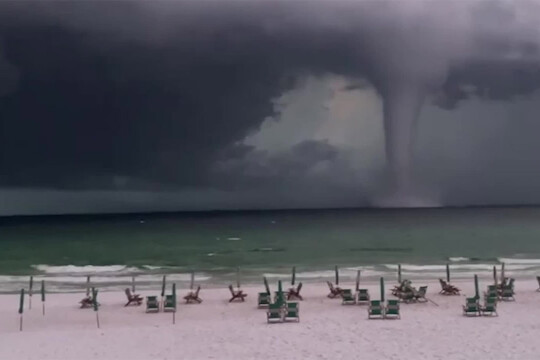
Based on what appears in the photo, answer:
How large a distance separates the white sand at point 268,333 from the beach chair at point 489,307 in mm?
379

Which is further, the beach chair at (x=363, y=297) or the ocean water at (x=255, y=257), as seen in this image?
the ocean water at (x=255, y=257)

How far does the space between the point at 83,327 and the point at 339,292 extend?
9.19 metres

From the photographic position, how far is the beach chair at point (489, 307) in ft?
67.2

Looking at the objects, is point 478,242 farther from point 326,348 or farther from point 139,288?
point 326,348

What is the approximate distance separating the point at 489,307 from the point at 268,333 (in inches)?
276

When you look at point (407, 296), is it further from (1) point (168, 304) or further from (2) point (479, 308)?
(1) point (168, 304)

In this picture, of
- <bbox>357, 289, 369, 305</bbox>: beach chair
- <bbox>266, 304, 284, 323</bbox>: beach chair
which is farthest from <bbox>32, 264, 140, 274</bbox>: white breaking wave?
<bbox>266, 304, 284, 323</bbox>: beach chair

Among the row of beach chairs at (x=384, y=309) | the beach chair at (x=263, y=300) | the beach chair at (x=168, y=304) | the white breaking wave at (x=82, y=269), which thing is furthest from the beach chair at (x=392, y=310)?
the white breaking wave at (x=82, y=269)

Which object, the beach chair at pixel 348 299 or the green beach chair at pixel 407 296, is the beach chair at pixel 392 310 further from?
the green beach chair at pixel 407 296

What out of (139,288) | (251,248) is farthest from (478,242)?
(139,288)

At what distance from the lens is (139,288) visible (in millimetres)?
31922

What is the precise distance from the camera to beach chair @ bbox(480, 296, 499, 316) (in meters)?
20.5

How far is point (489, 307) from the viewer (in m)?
20.5

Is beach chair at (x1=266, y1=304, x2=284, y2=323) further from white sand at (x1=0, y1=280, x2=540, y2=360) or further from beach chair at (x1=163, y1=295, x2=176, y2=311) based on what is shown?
beach chair at (x1=163, y1=295, x2=176, y2=311)
